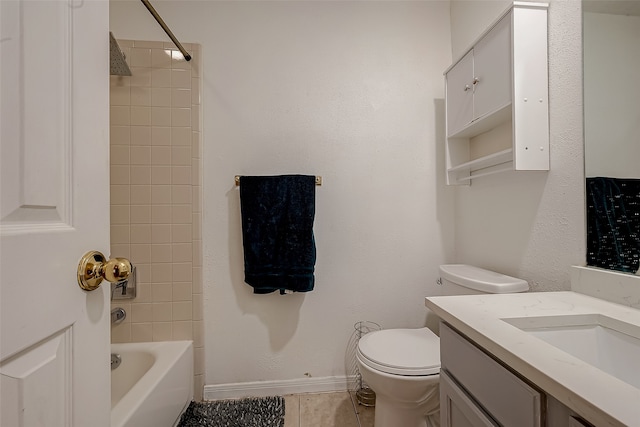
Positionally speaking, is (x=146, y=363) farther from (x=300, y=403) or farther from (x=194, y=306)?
(x=300, y=403)

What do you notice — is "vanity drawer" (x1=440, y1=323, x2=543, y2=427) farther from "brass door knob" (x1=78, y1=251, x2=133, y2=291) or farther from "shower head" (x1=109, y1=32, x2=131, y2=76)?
"shower head" (x1=109, y1=32, x2=131, y2=76)

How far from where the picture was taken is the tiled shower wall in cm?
146

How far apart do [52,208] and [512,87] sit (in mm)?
1378

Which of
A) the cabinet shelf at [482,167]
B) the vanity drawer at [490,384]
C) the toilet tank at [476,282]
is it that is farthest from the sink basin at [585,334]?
the cabinet shelf at [482,167]

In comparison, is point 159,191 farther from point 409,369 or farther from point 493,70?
point 493,70

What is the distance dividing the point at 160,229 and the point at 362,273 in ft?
3.83

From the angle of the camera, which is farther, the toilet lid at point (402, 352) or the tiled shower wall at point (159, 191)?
the tiled shower wall at point (159, 191)

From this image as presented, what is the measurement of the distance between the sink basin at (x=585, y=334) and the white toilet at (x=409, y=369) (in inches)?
15.0

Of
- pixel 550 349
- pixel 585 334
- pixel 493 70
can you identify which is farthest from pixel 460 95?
pixel 550 349

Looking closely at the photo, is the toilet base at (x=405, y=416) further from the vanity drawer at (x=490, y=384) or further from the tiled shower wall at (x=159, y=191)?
the tiled shower wall at (x=159, y=191)

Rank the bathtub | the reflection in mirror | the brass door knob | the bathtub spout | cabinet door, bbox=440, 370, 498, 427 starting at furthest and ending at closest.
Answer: the bathtub spout → the bathtub → the reflection in mirror → cabinet door, bbox=440, 370, 498, 427 → the brass door knob

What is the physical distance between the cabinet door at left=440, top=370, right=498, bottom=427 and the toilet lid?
292mm

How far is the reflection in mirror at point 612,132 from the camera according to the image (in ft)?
2.54

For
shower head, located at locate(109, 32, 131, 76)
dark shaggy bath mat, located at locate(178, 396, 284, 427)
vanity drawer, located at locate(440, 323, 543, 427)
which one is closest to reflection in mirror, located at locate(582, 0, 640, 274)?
vanity drawer, located at locate(440, 323, 543, 427)
